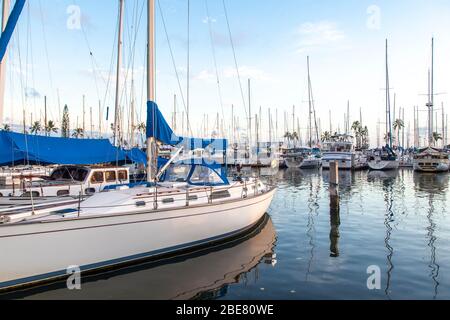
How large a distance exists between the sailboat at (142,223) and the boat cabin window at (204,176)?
4 centimetres

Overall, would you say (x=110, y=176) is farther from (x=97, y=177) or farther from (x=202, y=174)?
(x=202, y=174)

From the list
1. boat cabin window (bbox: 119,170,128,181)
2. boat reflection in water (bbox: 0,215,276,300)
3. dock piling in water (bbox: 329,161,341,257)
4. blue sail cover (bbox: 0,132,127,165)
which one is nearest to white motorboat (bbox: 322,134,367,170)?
dock piling in water (bbox: 329,161,341,257)

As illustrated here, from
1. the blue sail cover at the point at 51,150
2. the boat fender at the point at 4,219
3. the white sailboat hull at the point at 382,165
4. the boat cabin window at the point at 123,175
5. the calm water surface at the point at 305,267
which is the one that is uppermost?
the blue sail cover at the point at 51,150

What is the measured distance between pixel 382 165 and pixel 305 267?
149 feet

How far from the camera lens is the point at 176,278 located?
28.8ft

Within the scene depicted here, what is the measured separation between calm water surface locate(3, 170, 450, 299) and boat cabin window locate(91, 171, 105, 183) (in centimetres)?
600

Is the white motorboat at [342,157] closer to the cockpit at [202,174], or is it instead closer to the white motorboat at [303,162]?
the white motorboat at [303,162]

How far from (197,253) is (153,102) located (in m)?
5.08

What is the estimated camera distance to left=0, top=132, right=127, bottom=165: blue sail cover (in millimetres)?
12219

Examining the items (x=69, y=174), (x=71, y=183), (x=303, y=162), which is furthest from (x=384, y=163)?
(x=71, y=183)

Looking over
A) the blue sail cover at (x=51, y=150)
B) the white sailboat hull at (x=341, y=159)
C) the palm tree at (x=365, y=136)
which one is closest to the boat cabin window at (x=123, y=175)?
the blue sail cover at (x=51, y=150)

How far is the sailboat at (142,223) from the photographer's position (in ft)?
25.2

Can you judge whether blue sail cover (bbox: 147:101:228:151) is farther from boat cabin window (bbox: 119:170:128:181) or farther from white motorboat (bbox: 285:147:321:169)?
white motorboat (bbox: 285:147:321:169)
